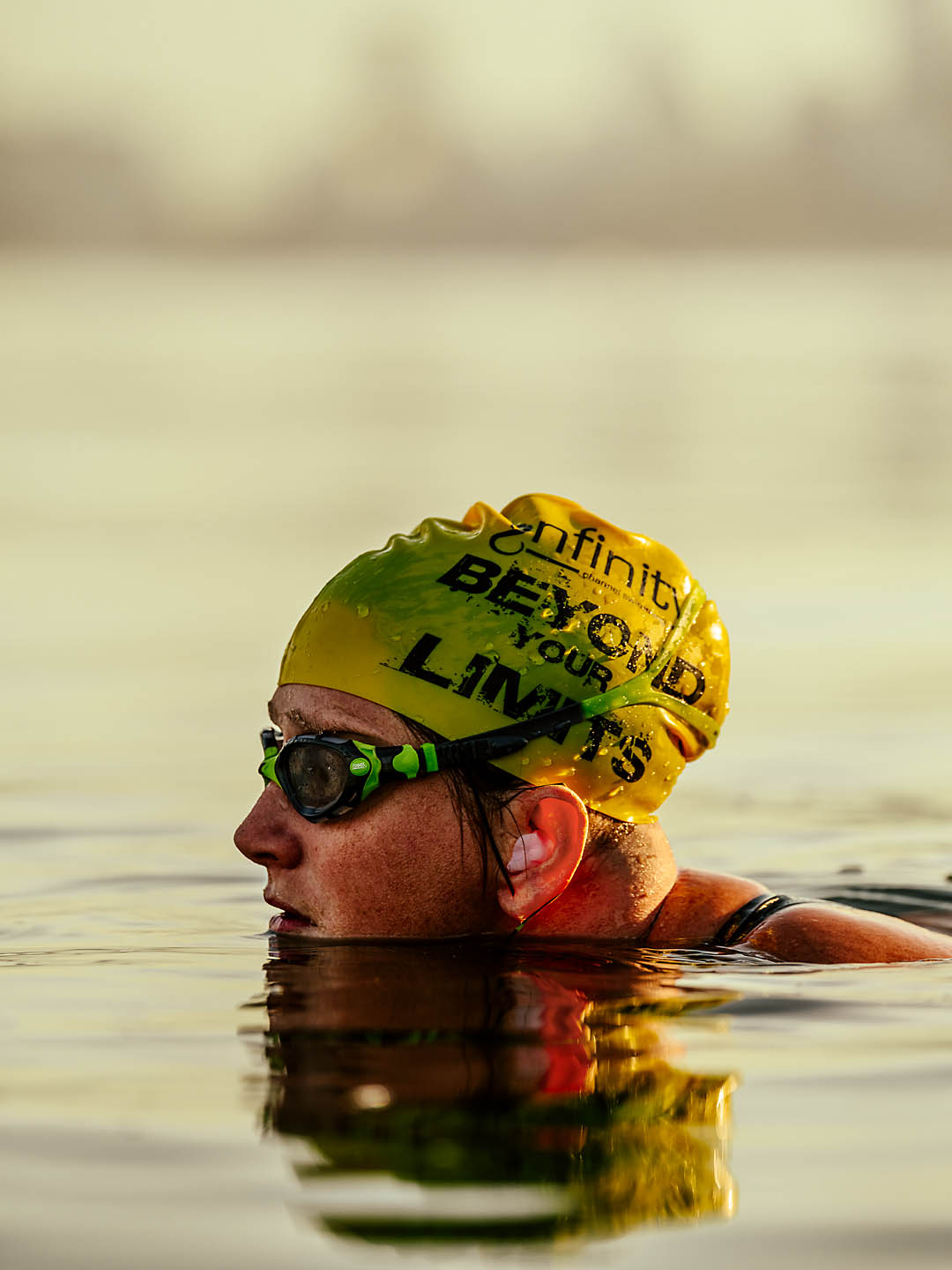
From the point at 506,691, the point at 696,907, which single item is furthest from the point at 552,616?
the point at 696,907

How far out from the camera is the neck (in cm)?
513

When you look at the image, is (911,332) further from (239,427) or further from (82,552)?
(82,552)

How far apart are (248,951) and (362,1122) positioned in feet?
6.94

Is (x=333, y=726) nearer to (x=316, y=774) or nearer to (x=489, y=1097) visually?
(x=316, y=774)

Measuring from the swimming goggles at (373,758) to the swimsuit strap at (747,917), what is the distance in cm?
68

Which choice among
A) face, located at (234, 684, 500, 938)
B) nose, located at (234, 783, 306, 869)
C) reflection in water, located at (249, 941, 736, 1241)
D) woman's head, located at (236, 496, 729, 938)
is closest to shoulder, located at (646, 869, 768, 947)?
woman's head, located at (236, 496, 729, 938)

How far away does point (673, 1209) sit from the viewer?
9.23 ft

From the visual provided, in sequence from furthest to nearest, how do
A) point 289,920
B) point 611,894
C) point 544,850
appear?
point 289,920 → point 611,894 → point 544,850

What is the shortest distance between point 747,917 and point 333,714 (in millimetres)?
1250

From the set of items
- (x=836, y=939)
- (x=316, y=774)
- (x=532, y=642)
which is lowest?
(x=836, y=939)

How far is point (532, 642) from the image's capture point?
5160 mm

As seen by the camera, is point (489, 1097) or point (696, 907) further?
point (696, 907)

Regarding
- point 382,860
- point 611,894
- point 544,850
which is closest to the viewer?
point 544,850

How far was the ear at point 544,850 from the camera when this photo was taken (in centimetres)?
495
